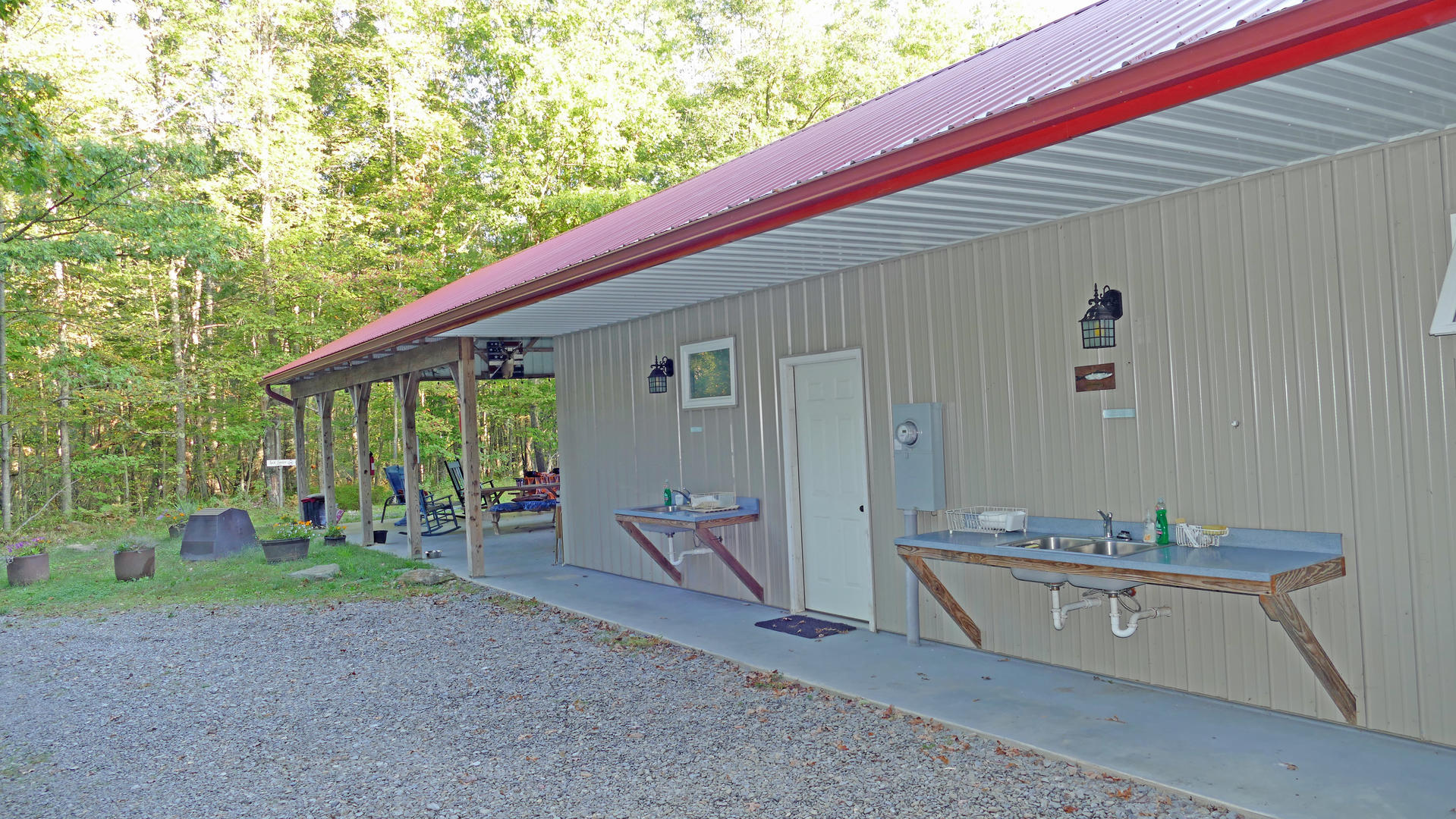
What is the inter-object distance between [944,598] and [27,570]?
31.5 ft

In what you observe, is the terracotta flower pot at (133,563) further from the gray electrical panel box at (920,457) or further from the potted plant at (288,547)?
the gray electrical panel box at (920,457)

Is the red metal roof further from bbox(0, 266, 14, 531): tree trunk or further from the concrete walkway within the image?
bbox(0, 266, 14, 531): tree trunk

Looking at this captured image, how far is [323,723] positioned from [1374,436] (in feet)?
15.9

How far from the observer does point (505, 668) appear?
5445mm

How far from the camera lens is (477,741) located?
416 cm

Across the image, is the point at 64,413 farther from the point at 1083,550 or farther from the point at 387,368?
the point at 1083,550

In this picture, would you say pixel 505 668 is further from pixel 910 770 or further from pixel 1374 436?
pixel 1374 436

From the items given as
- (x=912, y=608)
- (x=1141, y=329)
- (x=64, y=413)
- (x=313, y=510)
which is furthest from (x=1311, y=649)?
(x=64, y=413)

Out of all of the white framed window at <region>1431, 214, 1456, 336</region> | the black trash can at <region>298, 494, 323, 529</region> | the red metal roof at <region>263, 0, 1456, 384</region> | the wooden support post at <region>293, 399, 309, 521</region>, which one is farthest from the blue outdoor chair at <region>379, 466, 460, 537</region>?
the white framed window at <region>1431, 214, 1456, 336</region>

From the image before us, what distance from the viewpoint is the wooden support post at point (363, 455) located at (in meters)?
11.1

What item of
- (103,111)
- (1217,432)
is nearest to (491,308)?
(1217,432)

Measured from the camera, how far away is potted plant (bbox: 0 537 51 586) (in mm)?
9422

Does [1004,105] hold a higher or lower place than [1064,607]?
higher

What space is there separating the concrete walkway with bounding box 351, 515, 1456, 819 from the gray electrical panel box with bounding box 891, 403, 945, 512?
87cm
